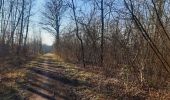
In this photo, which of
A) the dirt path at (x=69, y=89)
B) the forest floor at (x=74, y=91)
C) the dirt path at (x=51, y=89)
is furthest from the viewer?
the dirt path at (x=51, y=89)

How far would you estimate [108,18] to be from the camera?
85.6 feet

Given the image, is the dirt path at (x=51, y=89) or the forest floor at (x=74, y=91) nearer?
the forest floor at (x=74, y=91)

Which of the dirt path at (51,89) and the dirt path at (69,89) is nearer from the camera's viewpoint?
the dirt path at (69,89)

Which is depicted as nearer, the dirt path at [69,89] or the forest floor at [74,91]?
the forest floor at [74,91]

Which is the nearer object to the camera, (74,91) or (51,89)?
(74,91)

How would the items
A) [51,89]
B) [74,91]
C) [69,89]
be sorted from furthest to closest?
[51,89] → [69,89] → [74,91]

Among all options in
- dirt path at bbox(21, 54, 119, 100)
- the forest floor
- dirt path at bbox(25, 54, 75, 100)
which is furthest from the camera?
dirt path at bbox(25, 54, 75, 100)

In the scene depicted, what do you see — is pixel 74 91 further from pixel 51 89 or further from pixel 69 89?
pixel 51 89

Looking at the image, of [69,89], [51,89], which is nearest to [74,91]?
[69,89]

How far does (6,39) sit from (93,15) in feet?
90.3

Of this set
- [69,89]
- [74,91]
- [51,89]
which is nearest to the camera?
[74,91]

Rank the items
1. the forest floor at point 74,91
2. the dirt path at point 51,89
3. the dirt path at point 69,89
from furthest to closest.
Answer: the dirt path at point 51,89
the dirt path at point 69,89
the forest floor at point 74,91

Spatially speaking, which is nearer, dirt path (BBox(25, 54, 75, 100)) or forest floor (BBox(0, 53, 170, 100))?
forest floor (BBox(0, 53, 170, 100))

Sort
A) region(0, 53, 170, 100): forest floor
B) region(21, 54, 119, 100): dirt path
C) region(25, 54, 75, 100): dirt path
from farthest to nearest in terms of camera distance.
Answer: region(25, 54, 75, 100): dirt path
region(21, 54, 119, 100): dirt path
region(0, 53, 170, 100): forest floor
